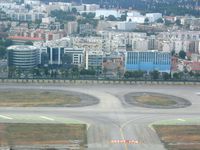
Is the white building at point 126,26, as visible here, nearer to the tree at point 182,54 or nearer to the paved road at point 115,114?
the tree at point 182,54

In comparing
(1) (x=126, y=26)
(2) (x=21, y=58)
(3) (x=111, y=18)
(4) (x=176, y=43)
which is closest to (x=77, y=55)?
(2) (x=21, y=58)

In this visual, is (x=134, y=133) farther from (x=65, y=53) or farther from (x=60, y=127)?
(x=65, y=53)

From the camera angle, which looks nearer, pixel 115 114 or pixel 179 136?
pixel 179 136

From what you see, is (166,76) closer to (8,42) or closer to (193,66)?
(193,66)

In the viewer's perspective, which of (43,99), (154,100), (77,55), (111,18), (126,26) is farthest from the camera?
(111,18)

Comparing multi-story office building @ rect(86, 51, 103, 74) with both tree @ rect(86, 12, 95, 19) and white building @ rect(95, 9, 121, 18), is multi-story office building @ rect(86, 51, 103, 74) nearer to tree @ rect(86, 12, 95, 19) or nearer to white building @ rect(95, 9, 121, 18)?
tree @ rect(86, 12, 95, 19)

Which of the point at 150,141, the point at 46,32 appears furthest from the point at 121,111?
the point at 46,32

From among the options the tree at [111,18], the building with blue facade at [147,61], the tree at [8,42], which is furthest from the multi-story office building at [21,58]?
the tree at [111,18]
